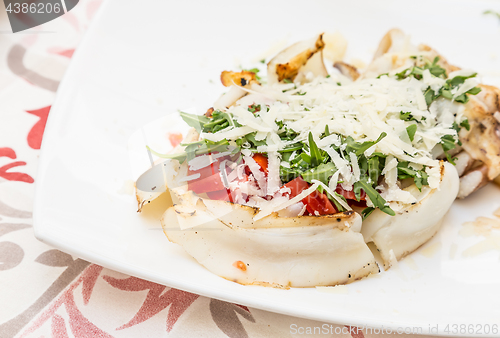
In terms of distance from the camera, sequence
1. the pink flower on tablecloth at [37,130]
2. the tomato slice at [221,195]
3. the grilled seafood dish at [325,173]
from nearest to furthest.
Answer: the grilled seafood dish at [325,173], the tomato slice at [221,195], the pink flower on tablecloth at [37,130]

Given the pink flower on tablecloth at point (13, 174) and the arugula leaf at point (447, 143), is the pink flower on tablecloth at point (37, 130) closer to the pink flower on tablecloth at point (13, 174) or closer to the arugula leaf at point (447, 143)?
the pink flower on tablecloth at point (13, 174)

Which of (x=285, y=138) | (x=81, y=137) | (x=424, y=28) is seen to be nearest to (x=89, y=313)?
(x=81, y=137)

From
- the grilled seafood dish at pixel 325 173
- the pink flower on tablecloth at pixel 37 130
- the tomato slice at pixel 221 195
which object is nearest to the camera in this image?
the grilled seafood dish at pixel 325 173

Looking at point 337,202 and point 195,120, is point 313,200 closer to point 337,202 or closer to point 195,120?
point 337,202

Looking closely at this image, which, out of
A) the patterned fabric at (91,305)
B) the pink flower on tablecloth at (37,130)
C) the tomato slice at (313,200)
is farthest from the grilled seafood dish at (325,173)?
the pink flower on tablecloth at (37,130)

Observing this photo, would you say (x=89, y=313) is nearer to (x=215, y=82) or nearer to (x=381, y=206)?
(x=381, y=206)

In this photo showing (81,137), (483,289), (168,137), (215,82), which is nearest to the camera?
(483,289)
